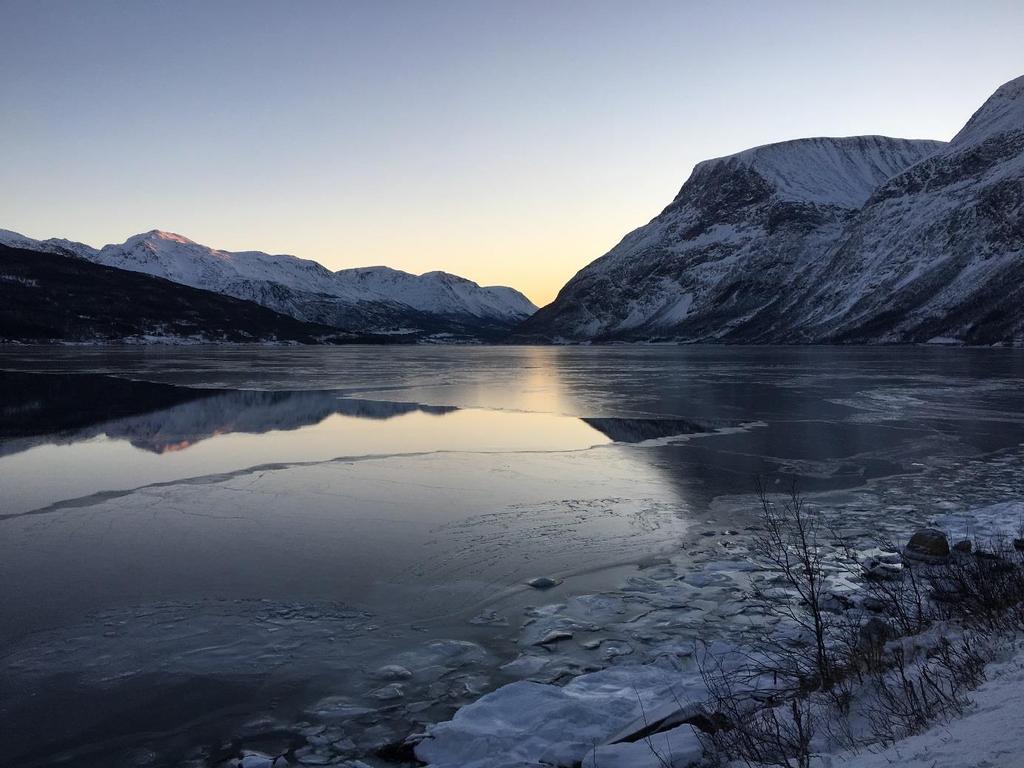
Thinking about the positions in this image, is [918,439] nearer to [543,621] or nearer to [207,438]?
[543,621]

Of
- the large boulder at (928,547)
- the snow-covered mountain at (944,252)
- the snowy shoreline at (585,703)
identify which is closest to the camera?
the snowy shoreline at (585,703)

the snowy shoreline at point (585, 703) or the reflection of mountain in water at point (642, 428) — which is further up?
the reflection of mountain in water at point (642, 428)

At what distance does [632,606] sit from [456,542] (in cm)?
355

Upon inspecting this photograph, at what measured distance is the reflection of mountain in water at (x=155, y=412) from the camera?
21.7 metres

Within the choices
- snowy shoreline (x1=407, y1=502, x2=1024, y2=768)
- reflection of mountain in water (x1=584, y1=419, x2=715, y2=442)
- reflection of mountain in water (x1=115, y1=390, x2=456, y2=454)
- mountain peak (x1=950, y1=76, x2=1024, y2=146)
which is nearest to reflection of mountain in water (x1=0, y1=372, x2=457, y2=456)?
reflection of mountain in water (x1=115, y1=390, x2=456, y2=454)

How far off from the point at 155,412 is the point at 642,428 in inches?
782

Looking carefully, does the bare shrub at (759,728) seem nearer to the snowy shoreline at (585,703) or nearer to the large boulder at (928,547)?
the snowy shoreline at (585,703)

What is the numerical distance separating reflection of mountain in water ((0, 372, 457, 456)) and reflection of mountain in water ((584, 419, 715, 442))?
7.84 m

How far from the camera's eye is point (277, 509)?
1308 centimetres

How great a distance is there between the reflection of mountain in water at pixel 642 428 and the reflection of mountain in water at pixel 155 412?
7.84 meters

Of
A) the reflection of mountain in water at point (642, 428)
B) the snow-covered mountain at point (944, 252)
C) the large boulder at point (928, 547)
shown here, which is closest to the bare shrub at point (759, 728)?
the large boulder at point (928, 547)

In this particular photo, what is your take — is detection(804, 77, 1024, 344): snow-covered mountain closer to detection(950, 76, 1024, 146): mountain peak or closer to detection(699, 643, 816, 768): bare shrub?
detection(950, 76, 1024, 146): mountain peak

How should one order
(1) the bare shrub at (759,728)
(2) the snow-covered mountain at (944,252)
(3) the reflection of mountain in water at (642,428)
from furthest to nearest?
(2) the snow-covered mountain at (944,252) → (3) the reflection of mountain in water at (642,428) → (1) the bare shrub at (759,728)

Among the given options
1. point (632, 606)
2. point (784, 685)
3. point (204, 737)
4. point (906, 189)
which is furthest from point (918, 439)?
point (906, 189)
